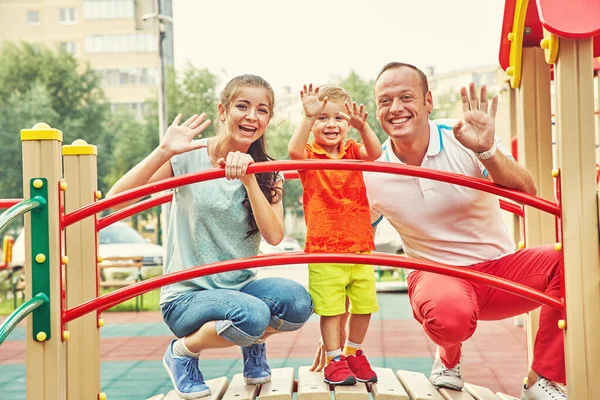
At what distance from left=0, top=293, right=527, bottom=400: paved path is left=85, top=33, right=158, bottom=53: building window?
42517mm

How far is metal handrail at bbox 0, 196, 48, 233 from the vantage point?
1.90 meters

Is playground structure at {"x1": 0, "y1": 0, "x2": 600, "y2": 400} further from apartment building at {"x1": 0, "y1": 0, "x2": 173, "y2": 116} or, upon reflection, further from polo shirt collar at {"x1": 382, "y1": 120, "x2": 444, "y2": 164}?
apartment building at {"x1": 0, "y1": 0, "x2": 173, "y2": 116}

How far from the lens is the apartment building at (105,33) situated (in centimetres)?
4674

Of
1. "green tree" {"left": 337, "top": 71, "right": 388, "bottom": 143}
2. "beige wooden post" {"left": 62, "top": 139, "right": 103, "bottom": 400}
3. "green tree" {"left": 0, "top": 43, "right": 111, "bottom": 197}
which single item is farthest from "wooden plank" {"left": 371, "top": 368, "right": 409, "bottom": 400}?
"green tree" {"left": 337, "top": 71, "right": 388, "bottom": 143}

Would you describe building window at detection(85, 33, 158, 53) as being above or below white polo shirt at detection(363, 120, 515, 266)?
above

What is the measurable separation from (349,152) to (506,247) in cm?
68

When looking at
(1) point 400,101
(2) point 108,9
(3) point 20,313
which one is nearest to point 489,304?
(1) point 400,101

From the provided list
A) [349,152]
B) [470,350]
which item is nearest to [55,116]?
[470,350]

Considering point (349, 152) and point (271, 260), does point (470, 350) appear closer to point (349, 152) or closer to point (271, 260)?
point (349, 152)

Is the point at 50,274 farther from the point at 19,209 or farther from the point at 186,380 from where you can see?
the point at 186,380

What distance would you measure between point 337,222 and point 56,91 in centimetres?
2452

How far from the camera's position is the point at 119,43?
48094 mm

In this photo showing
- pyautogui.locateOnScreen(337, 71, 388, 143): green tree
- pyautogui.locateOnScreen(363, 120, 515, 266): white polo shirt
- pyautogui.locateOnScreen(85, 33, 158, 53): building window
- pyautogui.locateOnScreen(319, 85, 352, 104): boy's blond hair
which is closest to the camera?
pyautogui.locateOnScreen(363, 120, 515, 266): white polo shirt

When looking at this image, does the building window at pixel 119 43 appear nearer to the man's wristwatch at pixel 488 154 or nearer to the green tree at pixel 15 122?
the green tree at pixel 15 122
